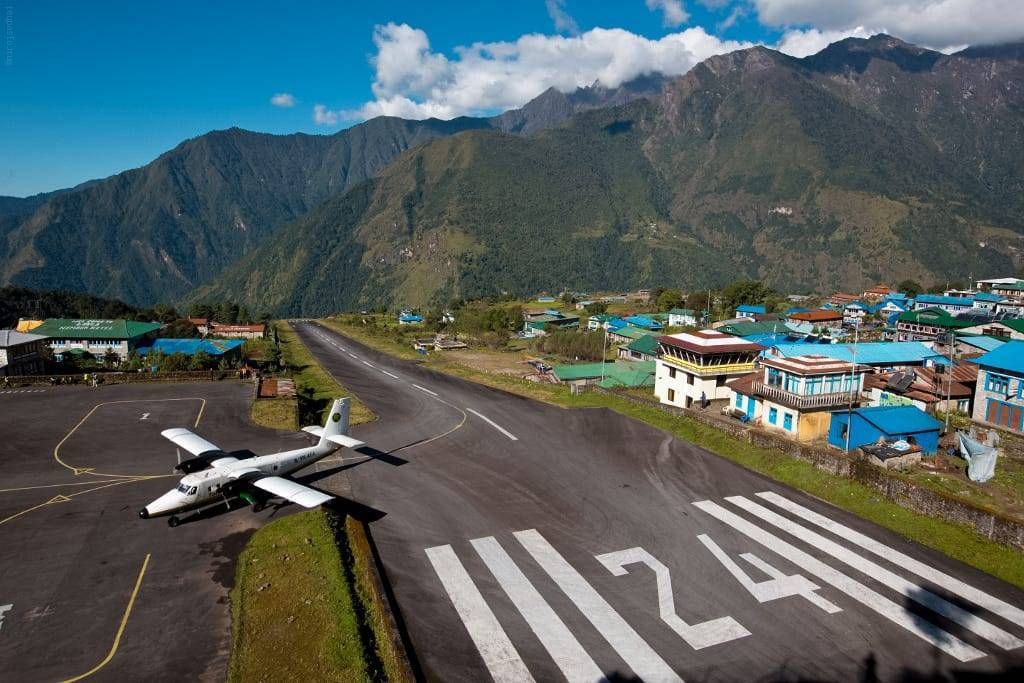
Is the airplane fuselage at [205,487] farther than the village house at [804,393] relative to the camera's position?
No

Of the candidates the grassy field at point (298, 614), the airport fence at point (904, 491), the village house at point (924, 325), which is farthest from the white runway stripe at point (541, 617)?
the village house at point (924, 325)

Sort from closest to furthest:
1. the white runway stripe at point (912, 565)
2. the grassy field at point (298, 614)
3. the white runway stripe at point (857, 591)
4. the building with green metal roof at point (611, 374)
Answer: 1. the grassy field at point (298, 614)
2. the white runway stripe at point (857, 591)
3. the white runway stripe at point (912, 565)
4. the building with green metal roof at point (611, 374)

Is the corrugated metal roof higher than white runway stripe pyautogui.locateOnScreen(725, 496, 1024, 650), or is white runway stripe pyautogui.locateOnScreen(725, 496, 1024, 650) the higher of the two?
the corrugated metal roof

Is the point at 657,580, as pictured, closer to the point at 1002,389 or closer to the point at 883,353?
the point at 1002,389

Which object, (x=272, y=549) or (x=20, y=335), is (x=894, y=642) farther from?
(x=20, y=335)

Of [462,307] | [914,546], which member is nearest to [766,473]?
[914,546]

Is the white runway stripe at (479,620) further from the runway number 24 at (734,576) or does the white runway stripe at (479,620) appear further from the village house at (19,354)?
the village house at (19,354)

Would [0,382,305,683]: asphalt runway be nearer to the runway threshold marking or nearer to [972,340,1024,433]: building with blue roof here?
the runway threshold marking

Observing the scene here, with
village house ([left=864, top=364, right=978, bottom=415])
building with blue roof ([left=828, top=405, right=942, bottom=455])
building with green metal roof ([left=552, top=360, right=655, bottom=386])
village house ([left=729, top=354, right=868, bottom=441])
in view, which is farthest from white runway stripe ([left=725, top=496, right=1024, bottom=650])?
building with green metal roof ([left=552, top=360, right=655, bottom=386])
